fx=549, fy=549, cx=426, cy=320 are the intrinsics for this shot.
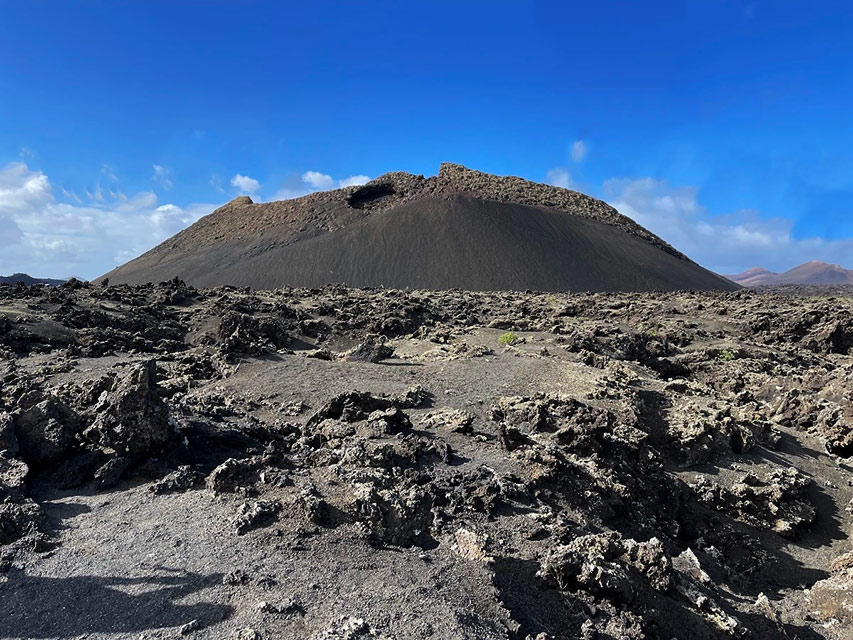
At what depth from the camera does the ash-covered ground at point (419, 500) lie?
11.5 feet

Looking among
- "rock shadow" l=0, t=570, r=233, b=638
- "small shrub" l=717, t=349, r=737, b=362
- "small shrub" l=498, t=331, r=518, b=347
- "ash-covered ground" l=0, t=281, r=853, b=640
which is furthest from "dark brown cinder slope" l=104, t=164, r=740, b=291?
"rock shadow" l=0, t=570, r=233, b=638

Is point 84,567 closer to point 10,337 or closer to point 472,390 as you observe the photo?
point 472,390

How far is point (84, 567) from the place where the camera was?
3.88 meters

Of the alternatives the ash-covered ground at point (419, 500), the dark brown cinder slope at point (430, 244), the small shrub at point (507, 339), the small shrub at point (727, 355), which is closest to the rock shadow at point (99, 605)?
the ash-covered ground at point (419, 500)

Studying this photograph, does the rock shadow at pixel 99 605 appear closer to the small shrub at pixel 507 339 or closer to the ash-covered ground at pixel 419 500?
the ash-covered ground at pixel 419 500

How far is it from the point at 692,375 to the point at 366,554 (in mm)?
10753

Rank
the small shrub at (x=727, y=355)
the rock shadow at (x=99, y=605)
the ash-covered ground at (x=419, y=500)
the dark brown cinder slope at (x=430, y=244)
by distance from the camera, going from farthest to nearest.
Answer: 1. the dark brown cinder slope at (x=430, y=244)
2. the small shrub at (x=727, y=355)
3. the ash-covered ground at (x=419, y=500)
4. the rock shadow at (x=99, y=605)

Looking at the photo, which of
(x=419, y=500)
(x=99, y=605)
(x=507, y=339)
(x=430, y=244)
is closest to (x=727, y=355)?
(x=507, y=339)

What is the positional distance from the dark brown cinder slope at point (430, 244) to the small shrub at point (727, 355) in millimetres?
31035

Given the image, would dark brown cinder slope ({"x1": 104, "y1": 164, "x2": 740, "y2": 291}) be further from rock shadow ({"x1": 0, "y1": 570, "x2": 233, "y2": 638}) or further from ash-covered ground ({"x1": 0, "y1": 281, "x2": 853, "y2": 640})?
rock shadow ({"x1": 0, "y1": 570, "x2": 233, "y2": 638})

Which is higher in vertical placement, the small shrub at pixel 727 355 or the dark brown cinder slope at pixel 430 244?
the dark brown cinder slope at pixel 430 244

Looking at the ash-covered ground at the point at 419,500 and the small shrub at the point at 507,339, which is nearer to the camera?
the ash-covered ground at the point at 419,500

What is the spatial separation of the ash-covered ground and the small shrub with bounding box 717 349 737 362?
78.1 inches

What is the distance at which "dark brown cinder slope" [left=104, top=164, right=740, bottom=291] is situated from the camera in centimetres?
4675
